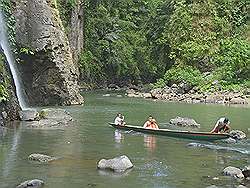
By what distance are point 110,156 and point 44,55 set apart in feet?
55.1

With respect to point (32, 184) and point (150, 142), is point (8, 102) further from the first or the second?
point (32, 184)

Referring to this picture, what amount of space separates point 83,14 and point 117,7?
8.31 meters

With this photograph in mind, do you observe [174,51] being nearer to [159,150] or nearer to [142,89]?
[142,89]

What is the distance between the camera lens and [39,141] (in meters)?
18.2

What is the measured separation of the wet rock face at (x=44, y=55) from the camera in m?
31.0

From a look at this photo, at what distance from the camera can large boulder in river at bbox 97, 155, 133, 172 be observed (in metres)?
13.7

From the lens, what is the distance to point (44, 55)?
102ft

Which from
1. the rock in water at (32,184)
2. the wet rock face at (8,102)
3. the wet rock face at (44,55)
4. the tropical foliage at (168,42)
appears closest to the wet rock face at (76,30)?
the tropical foliage at (168,42)

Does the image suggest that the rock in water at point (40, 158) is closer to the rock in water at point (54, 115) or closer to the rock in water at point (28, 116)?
the rock in water at point (28, 116)

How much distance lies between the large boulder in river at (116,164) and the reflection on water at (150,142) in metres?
3.20

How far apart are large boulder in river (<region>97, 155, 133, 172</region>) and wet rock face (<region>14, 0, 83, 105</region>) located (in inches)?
708

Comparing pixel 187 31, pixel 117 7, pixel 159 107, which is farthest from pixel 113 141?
pixel 117 7

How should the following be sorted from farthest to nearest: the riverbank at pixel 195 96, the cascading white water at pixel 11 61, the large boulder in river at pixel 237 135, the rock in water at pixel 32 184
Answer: the riverbank at pixel 195 96
the cascading white water at pixel 11 61
the large boulder in river at pixel 237 135
the rock in water at pixel 32 184

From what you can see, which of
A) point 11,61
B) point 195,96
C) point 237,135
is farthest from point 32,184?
point 195,96
